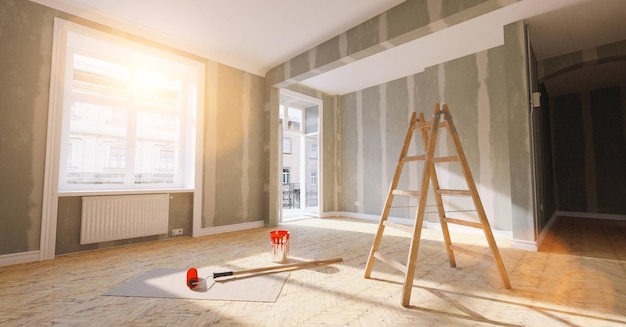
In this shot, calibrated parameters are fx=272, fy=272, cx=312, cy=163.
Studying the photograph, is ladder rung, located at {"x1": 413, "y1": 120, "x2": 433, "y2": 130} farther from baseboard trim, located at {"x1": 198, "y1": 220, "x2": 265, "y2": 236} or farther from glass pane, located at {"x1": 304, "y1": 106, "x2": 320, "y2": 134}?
glass pane, located at {"x1": 304, "y1": 106, "x2": 320, "y2": 134}

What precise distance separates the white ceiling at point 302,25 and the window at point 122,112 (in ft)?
1.01

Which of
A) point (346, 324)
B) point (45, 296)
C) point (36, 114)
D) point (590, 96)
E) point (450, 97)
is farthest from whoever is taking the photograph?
point (590, 96)

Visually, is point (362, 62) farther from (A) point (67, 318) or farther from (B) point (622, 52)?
(A) point (67, 318)

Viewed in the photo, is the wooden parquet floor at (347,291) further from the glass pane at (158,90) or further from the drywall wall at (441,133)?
the glass pane at (158,90)

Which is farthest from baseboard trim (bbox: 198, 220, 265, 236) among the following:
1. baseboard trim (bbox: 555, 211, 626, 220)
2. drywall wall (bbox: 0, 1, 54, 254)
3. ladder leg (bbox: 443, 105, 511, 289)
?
baseboard trim (bbox: 555, 211, 626, 220)

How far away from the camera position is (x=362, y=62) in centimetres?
500

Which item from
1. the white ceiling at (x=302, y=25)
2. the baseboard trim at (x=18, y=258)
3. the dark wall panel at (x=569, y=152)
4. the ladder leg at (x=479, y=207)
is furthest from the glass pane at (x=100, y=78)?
the dark wall panel at (x=569, y=152)

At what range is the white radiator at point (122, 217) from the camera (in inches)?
131

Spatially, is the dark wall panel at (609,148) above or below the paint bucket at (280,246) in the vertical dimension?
above

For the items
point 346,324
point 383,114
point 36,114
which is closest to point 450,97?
point 383,114

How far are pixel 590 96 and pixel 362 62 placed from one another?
600cm

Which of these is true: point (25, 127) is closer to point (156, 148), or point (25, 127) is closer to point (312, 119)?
point (156, 148)

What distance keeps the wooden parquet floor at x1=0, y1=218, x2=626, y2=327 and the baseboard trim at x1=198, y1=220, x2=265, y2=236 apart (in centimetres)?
70

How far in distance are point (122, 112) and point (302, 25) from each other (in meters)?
2.84
